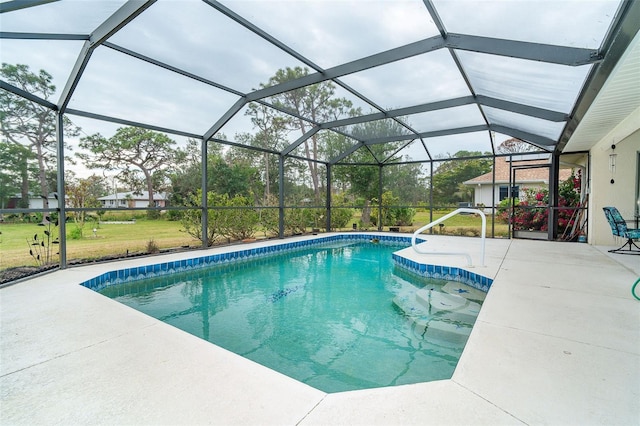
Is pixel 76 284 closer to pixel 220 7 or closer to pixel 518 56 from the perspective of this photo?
pixel 220 7

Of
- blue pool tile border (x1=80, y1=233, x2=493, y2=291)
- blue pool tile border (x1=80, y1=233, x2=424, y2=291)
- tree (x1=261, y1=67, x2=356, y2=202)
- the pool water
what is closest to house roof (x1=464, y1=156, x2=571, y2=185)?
blue pool tile border (x1=80, y1=233, x2=424, y2=291)

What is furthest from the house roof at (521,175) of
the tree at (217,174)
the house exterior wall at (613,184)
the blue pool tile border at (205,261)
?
the tree at (217,174)

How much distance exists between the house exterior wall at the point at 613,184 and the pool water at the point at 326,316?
5682mm

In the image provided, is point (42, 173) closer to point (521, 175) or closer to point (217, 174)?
point (217, 174)

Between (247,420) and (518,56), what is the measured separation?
197 inches

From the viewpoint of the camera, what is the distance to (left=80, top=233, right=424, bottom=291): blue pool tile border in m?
5.12

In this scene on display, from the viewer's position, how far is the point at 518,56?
3.95 metres

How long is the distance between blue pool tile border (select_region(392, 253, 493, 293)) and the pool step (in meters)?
0.20

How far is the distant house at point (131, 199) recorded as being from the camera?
8.64 m

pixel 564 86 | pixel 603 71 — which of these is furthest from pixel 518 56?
pixel 564 86

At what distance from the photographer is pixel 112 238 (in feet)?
28.1

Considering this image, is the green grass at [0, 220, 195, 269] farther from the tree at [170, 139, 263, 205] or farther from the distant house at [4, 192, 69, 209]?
the tree at [170, 139, 263, 205]

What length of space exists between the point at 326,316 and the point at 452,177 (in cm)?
945

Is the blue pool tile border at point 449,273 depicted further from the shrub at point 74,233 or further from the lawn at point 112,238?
the shrub at point 74,233
